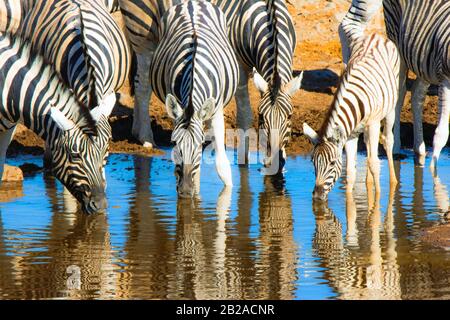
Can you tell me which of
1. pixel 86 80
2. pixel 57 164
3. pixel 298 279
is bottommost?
pixel 298 279

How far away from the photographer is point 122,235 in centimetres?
1202

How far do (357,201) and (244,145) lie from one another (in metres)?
3.00

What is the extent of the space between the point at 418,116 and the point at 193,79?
12.9 feet

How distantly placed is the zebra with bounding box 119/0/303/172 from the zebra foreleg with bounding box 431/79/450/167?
5.92ft

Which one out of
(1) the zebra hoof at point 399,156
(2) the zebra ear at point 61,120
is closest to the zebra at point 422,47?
(1) the zebra hoof at point 399,156

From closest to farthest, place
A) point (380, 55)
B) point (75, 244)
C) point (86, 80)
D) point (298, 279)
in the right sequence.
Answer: point (298, 279) → point (75, 244) → point (86, 80) → point (380, 55)

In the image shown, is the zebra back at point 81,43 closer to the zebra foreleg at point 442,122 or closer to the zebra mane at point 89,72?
the zebra mane at point 89,72

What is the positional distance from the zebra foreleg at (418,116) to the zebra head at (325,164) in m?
2.72

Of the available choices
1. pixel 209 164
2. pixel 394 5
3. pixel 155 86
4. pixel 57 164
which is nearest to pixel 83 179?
pixel 57 164

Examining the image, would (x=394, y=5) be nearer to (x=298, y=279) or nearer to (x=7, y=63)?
(x=7, y=63)

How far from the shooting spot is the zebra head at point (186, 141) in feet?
43.4

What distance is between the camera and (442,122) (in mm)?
15445

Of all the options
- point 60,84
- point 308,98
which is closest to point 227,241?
point 60,84

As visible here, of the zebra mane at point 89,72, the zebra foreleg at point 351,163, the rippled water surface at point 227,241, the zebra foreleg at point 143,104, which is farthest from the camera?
the zebra foreleg at point 143,104
